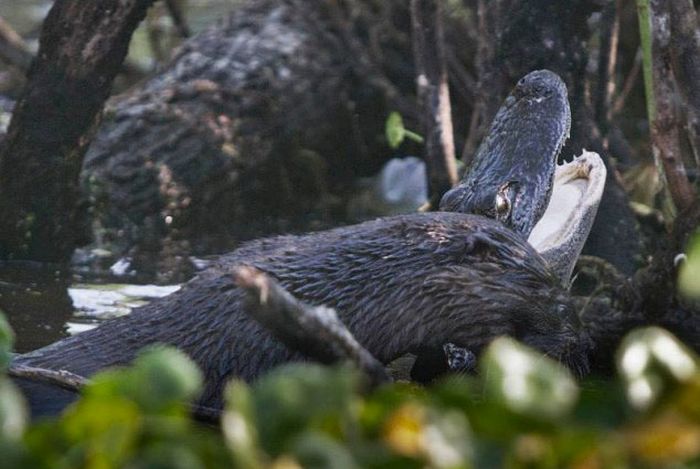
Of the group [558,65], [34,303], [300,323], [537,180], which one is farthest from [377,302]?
[558,65]

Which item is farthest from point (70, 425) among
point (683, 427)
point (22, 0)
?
point (22, 0)

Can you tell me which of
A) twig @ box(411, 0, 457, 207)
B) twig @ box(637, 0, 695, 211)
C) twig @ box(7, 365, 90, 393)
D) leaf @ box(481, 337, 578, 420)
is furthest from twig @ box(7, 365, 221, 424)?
twig @ box(411, 0, 457, 207)

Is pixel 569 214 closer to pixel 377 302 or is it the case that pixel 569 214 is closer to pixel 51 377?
pixel 377 302

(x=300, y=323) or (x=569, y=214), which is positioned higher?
(x=300, y=323)

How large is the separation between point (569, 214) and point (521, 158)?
28cm

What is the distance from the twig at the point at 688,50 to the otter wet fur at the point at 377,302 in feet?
5.02

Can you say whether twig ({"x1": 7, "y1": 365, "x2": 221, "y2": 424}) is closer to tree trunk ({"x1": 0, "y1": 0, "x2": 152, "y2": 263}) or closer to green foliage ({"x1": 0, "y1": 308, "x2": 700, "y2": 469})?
green foliage ({"x1": 0, "y1": 308, "x2": 700, "y2": 469})

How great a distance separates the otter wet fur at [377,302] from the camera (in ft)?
13.8

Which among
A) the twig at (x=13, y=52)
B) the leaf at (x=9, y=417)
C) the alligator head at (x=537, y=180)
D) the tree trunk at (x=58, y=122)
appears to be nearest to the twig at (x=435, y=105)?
the tree trunk at (x=58, y=122)

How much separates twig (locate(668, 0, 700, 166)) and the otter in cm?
151

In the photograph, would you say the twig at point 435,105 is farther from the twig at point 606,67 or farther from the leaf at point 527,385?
the leaf at point 527,385

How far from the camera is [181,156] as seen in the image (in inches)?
330

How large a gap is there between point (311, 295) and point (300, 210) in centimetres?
465

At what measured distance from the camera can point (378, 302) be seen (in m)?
4.22
